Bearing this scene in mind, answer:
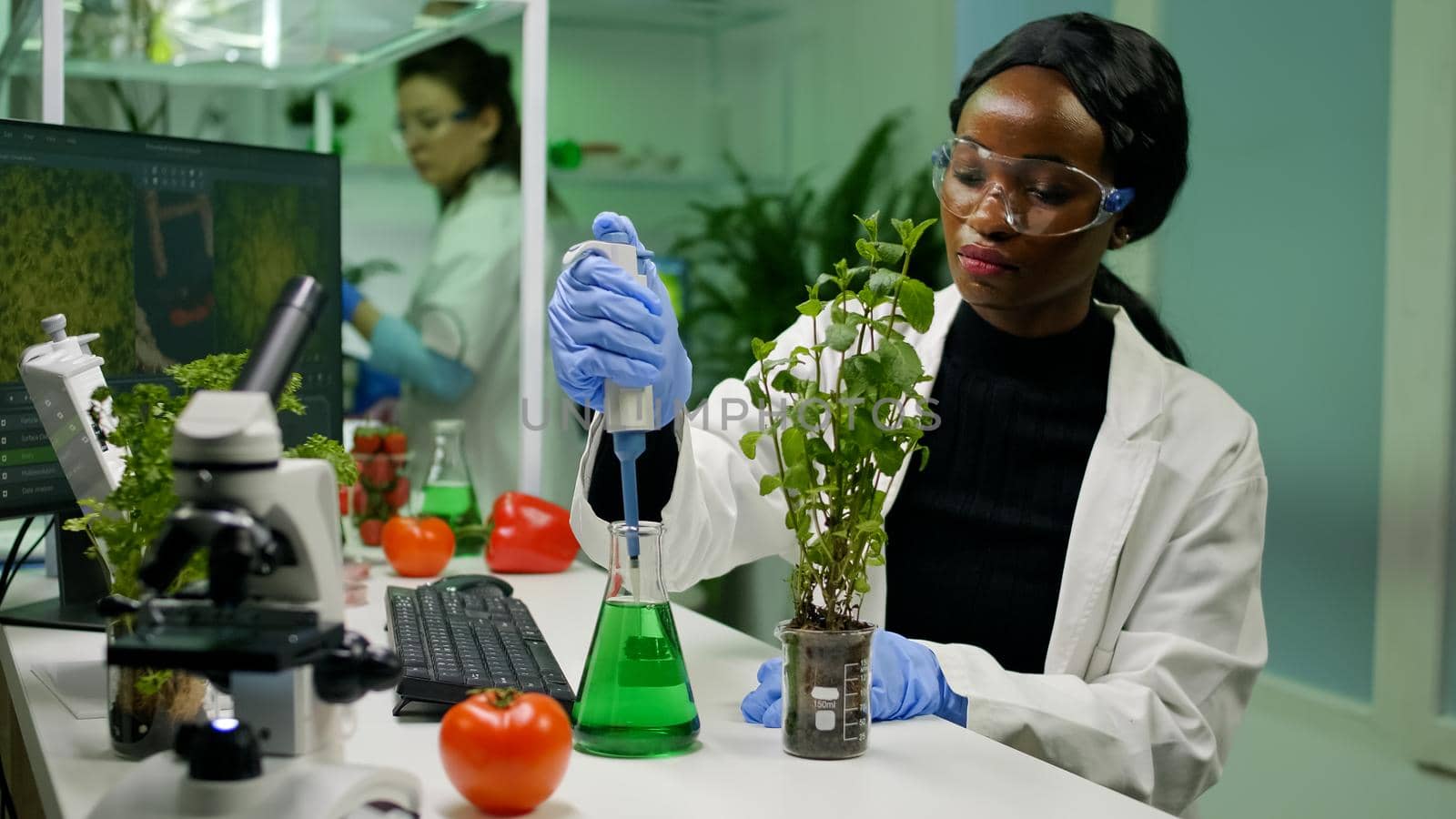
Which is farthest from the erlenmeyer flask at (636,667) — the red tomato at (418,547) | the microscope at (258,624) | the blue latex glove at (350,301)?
the blue latex glove at (350,301)

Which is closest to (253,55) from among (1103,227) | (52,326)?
(52,326)

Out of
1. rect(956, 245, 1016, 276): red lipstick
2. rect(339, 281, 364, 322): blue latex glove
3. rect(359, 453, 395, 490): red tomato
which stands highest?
rect(956, 245, 1016, 276): red lipstick

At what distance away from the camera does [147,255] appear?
1.58m

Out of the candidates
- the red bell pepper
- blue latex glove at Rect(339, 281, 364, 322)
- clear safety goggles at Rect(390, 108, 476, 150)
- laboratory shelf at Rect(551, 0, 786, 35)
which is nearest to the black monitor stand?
the red bell pepper

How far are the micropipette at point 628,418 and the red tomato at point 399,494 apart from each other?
100 cm

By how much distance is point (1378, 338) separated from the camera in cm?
232

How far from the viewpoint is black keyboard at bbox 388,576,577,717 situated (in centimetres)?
110

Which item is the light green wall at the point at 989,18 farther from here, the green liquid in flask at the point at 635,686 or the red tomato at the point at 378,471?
the green liquid in flask at the point at 635,686

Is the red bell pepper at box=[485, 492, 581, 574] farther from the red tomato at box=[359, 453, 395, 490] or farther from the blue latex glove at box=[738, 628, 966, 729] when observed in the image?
the blue latex glove at box=[738, 628, 966, 729]

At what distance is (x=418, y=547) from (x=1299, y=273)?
5.68ft

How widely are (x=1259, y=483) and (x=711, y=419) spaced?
2.13 feet

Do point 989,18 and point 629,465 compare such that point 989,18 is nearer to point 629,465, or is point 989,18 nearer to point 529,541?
point 529,541

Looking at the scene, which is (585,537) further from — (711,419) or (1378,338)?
(1378,338)

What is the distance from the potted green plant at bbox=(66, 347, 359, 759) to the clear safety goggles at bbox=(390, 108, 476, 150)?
1840mm
